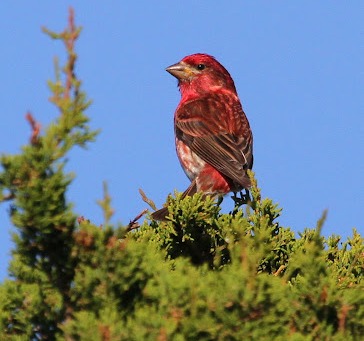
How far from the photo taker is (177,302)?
3.32 m

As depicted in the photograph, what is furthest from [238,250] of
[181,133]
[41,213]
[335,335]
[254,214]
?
[181,133]

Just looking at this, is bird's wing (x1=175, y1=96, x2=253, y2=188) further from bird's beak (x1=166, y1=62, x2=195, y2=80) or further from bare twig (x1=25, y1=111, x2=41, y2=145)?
bare twig (x1=25, y1=111, x2=41, y2=145)

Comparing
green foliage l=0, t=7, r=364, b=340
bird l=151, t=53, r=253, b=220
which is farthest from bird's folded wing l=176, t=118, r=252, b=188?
green foliage l=0, t=7, r=364, b=340

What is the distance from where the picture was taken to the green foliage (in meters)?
3.29

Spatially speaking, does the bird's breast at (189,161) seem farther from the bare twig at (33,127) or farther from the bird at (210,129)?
the bare twig at (33,127)

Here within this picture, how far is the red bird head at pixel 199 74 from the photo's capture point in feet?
33.2

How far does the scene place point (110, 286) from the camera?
3.41 meters

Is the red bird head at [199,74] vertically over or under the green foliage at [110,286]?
over

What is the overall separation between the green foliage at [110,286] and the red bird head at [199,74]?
6478 millimetres

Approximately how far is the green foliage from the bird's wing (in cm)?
447

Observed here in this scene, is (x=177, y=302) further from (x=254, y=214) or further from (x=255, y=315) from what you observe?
(x=254, y=214)

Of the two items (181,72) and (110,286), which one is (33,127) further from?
(181,72)

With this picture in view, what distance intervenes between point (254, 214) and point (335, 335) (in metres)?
2.00

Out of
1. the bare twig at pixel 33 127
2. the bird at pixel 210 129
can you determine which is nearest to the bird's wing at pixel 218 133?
the bird at pixel 210 129
